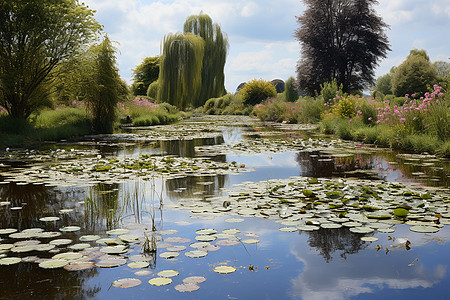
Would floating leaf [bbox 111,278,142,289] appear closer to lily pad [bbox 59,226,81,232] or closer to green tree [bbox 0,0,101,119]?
lily pad [bbox 59,226,81,232]

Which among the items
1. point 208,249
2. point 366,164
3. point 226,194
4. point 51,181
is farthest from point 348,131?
point 208,249

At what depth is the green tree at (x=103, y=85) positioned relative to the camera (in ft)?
47.3

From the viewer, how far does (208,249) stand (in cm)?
282

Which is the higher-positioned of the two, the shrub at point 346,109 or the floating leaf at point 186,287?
the shrub at point 346,109

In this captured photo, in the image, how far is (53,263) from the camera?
2.53 meters

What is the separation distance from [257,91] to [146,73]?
21.7 metres

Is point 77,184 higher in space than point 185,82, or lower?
lower

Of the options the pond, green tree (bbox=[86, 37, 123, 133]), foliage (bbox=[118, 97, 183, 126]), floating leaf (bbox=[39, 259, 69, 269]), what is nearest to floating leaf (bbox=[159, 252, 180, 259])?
the pond

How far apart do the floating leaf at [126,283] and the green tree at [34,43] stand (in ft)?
34.9

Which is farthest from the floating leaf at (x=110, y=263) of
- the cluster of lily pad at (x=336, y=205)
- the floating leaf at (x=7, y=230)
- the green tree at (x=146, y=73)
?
the green tree at (x=146, y=73)

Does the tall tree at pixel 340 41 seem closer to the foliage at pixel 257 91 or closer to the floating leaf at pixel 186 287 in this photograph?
the foliage at pixel 257 91

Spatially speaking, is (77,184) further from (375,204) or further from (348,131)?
(348,131)

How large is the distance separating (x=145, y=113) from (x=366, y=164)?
62.4 feet

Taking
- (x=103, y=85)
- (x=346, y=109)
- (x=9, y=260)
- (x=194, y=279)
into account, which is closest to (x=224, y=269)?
(x=194, y=279)
